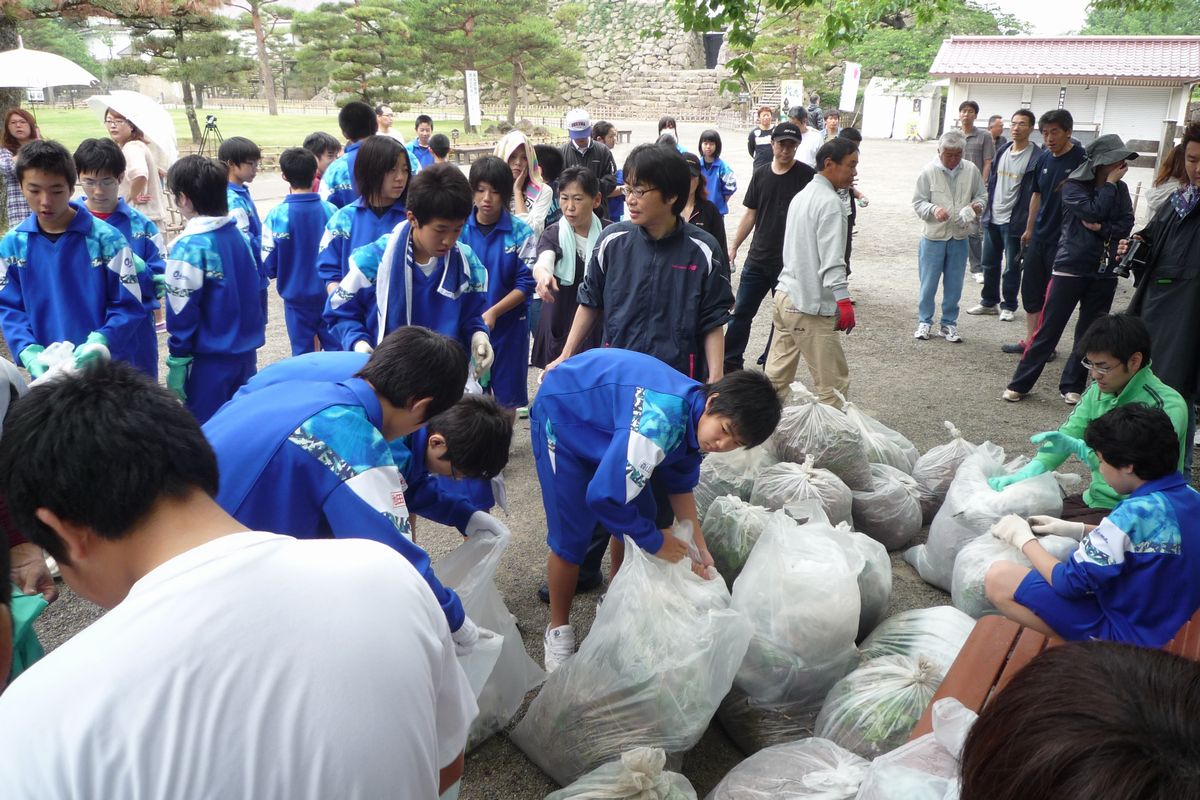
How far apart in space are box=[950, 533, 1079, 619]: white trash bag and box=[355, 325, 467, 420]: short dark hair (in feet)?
6.16

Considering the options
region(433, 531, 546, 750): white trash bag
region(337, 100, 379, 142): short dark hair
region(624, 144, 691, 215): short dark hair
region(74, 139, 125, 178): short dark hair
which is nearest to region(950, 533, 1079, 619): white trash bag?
region(433, 531, 546, 750): white trash bag

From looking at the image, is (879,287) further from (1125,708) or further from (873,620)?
(1125,708)

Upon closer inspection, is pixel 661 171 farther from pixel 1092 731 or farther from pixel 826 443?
pixel 1092 731

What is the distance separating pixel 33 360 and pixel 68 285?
1.52ft

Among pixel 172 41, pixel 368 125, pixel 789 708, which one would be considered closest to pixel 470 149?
pixel 172 41

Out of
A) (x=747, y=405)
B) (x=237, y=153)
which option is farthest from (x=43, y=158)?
(x=747, y=405)

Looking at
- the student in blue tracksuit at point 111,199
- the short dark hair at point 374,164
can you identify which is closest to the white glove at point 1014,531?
the short dark hair at point 374,164

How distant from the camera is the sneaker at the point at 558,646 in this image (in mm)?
2695

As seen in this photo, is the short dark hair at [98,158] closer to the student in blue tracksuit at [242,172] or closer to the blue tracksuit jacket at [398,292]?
the student in blue tracksuit at [242,172]

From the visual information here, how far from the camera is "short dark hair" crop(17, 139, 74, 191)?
300cm

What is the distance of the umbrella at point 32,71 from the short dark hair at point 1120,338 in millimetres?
7982

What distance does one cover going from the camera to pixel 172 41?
62.5 ft

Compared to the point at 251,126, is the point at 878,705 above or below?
below

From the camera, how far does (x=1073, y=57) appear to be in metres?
18.9
